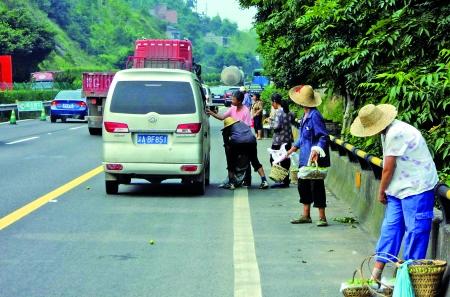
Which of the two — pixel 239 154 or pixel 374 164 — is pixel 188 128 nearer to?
pixel 239 154

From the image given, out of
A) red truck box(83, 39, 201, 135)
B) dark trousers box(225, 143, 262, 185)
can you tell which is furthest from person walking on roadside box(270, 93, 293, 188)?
red truck box(83, 39, 201, 135)

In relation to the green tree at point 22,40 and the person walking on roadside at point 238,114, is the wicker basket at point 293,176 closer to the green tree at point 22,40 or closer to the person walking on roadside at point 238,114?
the person walking on roadside at point 238,114

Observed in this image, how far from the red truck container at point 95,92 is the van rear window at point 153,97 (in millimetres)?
17229

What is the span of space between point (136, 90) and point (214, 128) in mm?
24861

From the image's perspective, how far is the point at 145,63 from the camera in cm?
3347

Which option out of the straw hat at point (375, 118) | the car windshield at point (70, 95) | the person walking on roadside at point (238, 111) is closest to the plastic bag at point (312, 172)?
the straw hat at point (375, 118)

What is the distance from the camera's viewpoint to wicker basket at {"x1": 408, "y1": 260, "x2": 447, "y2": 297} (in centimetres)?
646

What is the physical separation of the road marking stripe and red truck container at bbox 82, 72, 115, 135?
45.2ft

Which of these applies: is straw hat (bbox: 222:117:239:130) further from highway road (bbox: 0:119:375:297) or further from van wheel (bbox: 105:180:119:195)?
van wheel (bbox: 105:180:119:195)

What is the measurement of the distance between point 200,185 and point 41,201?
8.66 ft

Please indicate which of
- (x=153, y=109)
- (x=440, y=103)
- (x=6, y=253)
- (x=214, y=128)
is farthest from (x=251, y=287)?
(x=214, y=128)

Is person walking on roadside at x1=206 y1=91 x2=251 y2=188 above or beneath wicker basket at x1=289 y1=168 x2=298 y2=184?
above

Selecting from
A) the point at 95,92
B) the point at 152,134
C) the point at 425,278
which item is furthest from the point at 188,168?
the point at 95,92

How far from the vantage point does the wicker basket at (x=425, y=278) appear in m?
6.46
